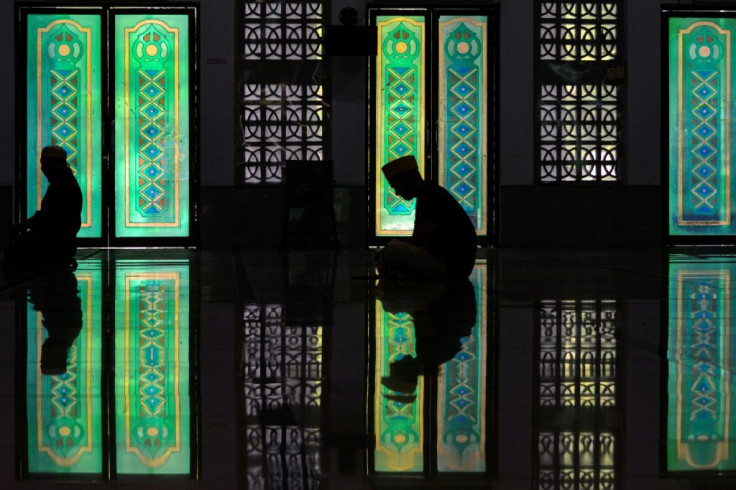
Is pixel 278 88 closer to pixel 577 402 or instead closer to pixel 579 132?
pixel 579 132

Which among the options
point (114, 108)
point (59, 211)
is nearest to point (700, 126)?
point (114, 108)

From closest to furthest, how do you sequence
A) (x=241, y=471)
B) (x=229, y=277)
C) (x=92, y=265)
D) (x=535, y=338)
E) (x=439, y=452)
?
(x=241, y=471) < (x=439, y=452) < (x=535, y=338) < (x=229, y=277) < (x=92, y=265)

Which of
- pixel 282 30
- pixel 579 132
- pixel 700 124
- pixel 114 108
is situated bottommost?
pixel 579 132

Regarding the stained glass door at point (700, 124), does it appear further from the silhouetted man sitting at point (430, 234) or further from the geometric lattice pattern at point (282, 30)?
the silhouetted man sitting at point (430, 234)

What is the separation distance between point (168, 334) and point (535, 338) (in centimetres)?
151

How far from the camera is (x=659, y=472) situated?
225 cm

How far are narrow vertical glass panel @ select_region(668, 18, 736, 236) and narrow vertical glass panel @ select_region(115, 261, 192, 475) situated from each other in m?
8.86

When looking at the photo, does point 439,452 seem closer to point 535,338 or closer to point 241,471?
point 241,471

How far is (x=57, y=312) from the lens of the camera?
5.54m

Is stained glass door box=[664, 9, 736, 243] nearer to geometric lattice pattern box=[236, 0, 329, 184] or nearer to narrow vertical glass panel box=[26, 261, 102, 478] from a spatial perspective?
geometric lattice pattern box=[236, 0, 329, 184]

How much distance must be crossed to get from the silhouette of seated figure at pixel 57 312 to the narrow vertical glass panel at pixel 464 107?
5.90 m

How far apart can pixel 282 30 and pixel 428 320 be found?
875cm

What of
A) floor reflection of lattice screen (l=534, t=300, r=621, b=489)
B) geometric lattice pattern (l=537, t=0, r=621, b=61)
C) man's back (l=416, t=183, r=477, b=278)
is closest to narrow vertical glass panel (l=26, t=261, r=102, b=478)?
floor reflection of lattice screen (l=534, t=300, r=621, b=489)

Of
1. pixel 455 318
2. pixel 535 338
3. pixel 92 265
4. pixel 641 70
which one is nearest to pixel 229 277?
pixel 92 265
